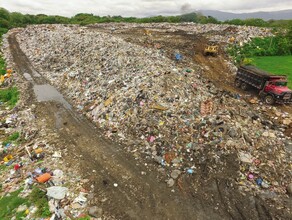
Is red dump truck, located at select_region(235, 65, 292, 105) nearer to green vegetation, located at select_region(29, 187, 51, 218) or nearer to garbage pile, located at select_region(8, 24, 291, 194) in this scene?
garbage pile, located at select_region(8, 24, 291, 194)

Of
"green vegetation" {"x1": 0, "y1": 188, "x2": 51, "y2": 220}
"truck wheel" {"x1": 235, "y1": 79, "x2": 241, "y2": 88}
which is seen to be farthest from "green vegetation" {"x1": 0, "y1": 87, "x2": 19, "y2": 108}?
"truck wheel" {"x1": 235, "y1": 79, "x2": 241, "y2": 88}

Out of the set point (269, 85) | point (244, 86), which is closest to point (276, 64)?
point (244, 86)

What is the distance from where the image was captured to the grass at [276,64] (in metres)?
17.3

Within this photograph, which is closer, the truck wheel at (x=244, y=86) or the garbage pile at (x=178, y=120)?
the garbage pile at (x=178, y=120)

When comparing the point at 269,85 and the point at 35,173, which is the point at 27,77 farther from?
the point at 269,85

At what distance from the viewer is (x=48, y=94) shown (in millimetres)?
15102

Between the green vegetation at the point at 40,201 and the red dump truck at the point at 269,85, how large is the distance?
12710mm

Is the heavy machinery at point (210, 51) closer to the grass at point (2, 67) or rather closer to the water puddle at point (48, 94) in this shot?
the water puddle at point (48, 94)

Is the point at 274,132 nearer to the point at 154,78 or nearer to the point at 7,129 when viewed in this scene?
the point at 154,78

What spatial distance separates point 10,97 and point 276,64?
21741mm

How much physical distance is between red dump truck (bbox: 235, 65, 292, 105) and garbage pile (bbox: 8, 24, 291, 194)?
0.95m

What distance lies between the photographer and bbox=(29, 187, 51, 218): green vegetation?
6.30 meters

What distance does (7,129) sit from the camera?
424 inches

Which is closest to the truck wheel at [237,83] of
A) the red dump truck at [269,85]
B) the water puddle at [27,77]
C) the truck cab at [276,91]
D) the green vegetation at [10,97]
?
the red dump truck at [269,85]
